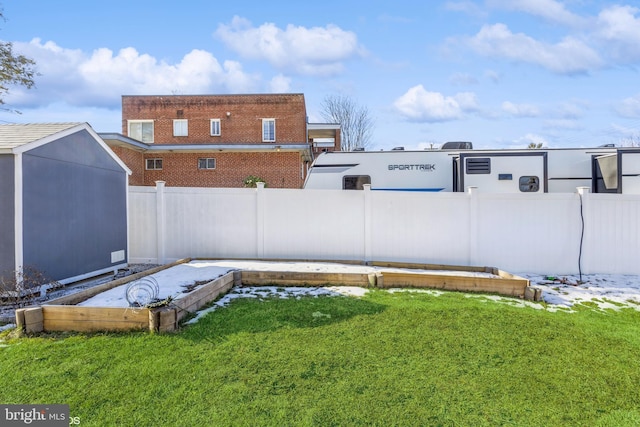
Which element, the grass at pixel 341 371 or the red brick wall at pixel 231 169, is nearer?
the grass at pixel 341 371

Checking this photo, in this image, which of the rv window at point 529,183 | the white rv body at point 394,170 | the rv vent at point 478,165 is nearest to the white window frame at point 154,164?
the white rv body at point 394,170

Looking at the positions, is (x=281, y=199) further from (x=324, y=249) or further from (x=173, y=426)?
(x=173, y=426)

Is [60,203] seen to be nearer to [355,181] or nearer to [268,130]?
[355,181]

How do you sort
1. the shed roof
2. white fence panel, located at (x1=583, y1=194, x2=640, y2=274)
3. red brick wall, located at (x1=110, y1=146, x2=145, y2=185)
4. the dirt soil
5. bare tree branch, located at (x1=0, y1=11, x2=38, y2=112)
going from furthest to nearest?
red brick wall, located at (x1=110, y1=146, x2=145, y2=185) → bare tree branch, located at (x1=0, y1=11, x2=38, y2=112) → white fence panel, located at (x1=583, y1=194, x2=640, y2=274) → the shed roof → the dirt soil

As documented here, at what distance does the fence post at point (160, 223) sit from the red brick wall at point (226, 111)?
14.7 metres

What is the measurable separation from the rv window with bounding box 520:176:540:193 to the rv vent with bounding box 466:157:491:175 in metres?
0.89

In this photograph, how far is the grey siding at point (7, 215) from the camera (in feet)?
18.3

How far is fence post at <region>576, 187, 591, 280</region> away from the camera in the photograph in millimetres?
7535

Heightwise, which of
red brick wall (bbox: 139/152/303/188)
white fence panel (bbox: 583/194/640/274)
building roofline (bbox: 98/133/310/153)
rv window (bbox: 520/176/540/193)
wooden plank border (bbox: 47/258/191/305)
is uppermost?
building roofline (bbox: 98/133/310/153)

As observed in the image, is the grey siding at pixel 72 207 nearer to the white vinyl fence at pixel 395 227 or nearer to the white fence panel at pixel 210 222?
the white vinyl fence at pixel 395 227

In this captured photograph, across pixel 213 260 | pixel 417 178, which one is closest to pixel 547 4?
pixel 417 178

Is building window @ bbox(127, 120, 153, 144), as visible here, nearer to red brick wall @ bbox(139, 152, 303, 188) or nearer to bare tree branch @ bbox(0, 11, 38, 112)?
red brick wall @ bbox(139, 152, 303, 188)

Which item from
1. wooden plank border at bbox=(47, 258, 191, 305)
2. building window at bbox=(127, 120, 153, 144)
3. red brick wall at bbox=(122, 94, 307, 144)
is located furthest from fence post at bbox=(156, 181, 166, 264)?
building window at bbox=(127, 120, 153, 144)

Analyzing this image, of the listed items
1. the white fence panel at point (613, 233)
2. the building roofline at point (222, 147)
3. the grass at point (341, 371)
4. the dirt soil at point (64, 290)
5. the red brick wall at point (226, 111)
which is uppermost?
the red brick wall at point (226, 111)
